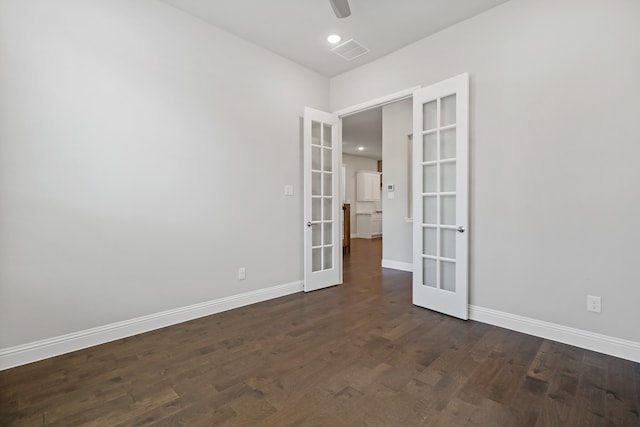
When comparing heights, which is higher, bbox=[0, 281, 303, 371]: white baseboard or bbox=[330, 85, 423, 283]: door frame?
bbox=[330, 85, 423, 283]: door frame

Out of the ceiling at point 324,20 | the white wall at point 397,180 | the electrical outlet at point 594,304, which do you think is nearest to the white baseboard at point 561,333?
the electrical outlet at point 594,304

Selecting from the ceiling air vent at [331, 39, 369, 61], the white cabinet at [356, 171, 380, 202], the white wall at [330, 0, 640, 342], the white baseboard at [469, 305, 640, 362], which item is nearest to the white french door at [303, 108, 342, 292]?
the ceiling air vent at [331, 39, 369, 61]

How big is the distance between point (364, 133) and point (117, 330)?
6.31 metres

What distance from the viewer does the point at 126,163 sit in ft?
8.25

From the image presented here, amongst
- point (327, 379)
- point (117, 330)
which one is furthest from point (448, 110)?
point (117, 330)

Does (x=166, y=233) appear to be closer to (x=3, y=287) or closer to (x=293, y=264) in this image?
(x=3, y=287)

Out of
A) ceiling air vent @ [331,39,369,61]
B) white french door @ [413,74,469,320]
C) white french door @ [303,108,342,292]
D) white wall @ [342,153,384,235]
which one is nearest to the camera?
white french door @ [413,74,469,320]

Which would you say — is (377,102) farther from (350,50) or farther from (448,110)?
(448,110)

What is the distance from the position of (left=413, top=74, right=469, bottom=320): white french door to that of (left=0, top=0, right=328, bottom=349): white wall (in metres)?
1.67

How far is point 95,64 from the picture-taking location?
235 centimetres

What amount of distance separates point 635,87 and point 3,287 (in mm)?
4634

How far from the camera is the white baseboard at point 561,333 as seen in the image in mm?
2141

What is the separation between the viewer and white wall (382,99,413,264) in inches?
200

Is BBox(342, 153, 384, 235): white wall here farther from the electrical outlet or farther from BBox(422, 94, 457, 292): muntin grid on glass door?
the electrical outlet
